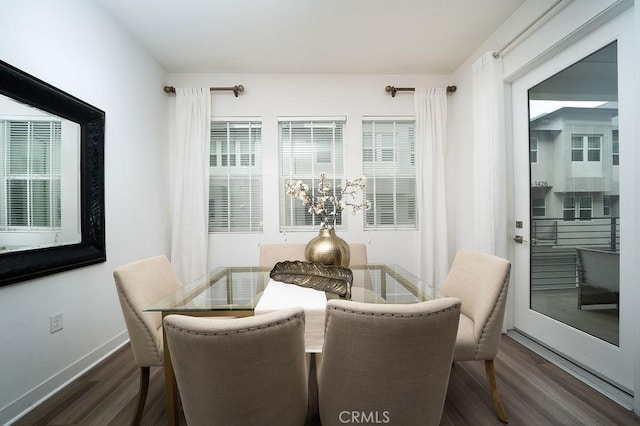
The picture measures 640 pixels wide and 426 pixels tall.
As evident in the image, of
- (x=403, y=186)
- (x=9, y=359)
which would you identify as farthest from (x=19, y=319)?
(x=403, y=186)

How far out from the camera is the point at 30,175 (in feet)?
5.12

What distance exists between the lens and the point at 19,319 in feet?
4.82

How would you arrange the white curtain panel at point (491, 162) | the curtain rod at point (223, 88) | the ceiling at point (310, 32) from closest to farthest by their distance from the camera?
the ceiling at point (310, 32), the white curtain panel at point (491, 162), the curtain rod at point (223, 88)

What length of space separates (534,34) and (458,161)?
127cm

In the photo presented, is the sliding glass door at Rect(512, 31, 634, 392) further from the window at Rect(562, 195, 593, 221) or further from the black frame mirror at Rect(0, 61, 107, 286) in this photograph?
the black frame mirror at Rect(0, 61, 107, 286)

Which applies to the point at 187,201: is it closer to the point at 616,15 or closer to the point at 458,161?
the point at 458,161

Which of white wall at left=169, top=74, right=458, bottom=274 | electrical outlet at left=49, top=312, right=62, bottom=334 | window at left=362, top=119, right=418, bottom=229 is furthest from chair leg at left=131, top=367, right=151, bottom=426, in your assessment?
window at left=362, top=119, right=418, bottom=229

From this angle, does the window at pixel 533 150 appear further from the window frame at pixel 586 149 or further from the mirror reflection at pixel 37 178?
the mirror reflection at pixel 37 178

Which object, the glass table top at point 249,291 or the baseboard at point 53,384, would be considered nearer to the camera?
the glass table top at point 249,291

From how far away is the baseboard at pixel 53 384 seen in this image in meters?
1.41

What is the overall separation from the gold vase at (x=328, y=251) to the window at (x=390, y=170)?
4.56 ft

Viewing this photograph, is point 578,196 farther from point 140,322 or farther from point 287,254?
point 140,322

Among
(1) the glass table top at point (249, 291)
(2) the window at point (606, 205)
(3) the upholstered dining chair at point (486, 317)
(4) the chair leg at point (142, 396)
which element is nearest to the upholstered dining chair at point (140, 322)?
(4) the chair leg at point (142, 396)

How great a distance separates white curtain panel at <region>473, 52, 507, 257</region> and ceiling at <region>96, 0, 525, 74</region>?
0.43 m
